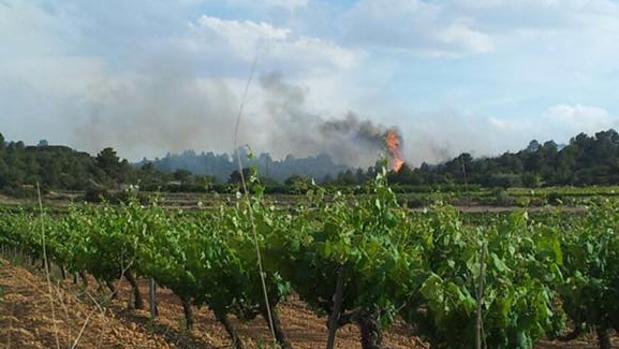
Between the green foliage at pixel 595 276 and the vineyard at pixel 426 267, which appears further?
the green foliage at pixel 595 276

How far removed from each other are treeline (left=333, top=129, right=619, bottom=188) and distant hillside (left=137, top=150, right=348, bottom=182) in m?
4.66

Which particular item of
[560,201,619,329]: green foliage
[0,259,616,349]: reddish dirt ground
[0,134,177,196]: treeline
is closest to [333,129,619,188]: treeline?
[0,259,616,349]: reddish dirt ground

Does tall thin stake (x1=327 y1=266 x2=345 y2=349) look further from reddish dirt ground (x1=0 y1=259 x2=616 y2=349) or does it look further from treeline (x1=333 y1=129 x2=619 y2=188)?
treeline (x1=333 y1=129 x2=619 y2=188)

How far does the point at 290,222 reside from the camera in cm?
725

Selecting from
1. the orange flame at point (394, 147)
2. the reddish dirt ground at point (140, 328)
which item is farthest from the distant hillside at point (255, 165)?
the reddish dirt ground at point (140, 328)

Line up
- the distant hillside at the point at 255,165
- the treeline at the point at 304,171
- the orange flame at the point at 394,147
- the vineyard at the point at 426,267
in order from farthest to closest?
the orange flame at the point at 394,147, the vineyard at the point at 426,267, the treeline at the point at 304,171, the distant hillside at the point at 255,165

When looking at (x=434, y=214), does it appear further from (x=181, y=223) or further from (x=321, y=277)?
(x=181, y=223)

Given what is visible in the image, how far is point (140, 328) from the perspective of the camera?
12.7 m

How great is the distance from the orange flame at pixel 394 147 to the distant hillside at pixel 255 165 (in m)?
0.60

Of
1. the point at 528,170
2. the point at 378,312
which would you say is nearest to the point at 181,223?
the point at 378,312

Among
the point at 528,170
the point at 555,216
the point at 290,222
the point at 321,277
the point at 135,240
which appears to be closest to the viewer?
the point at 321,277

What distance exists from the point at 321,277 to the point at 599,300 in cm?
298

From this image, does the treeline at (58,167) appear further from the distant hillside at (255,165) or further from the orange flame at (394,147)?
the orange flame at (394,147)

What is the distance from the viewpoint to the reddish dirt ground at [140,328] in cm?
979
